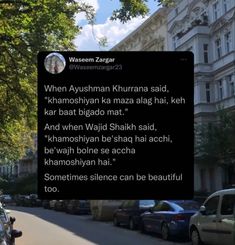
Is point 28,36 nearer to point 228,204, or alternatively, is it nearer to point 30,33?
point 30,33

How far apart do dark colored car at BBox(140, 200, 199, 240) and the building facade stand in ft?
65.9

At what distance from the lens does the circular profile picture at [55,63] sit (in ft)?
15.5

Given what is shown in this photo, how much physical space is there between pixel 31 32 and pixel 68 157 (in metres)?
8.27

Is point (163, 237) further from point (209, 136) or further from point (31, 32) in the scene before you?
point (209, 136)

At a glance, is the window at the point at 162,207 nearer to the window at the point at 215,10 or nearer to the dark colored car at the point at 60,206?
the dark colored car at the point at 60,206

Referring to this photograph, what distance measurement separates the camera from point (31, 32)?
492 inches

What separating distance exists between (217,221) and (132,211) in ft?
29.9

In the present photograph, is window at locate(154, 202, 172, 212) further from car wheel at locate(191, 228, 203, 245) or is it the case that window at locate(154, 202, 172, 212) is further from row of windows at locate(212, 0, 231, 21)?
row of windows at locate(212, 0, 231, 21)

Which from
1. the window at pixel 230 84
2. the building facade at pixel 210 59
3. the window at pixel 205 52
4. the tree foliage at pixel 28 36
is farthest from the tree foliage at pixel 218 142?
the tree foliage at pixel 28 36

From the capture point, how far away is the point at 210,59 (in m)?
45.4

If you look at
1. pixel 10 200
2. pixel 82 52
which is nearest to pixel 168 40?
pixel 10 200

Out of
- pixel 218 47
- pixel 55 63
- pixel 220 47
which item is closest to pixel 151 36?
pixel 218 47
